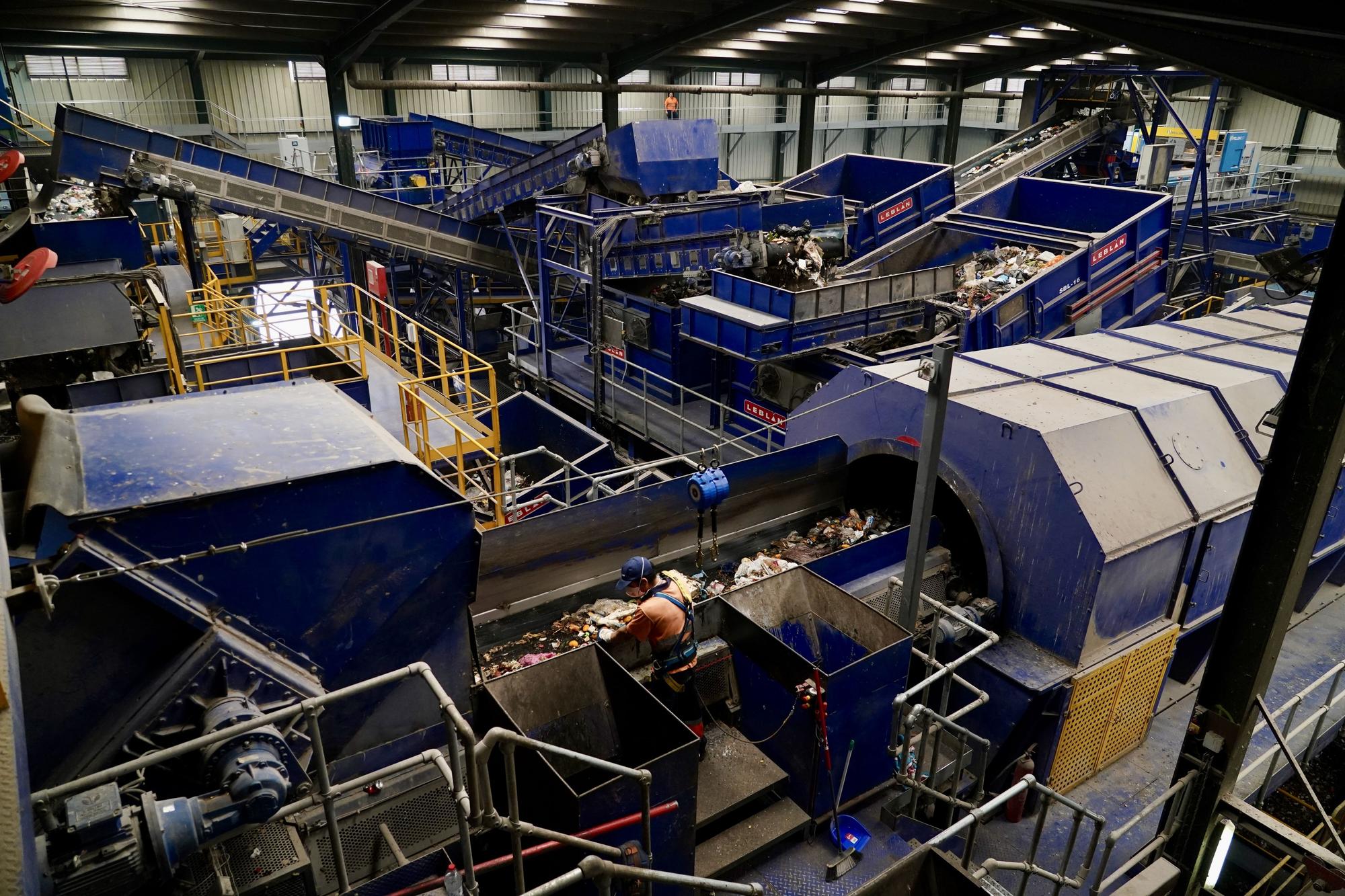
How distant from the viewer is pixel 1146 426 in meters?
5.82

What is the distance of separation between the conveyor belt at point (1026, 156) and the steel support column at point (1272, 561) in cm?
1118

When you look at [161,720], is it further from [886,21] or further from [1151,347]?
[886,21]

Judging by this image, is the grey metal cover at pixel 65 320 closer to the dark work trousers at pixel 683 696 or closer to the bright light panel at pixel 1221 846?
the dark work trousers at pixel 683 696

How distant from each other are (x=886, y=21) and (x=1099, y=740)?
18.6 meters

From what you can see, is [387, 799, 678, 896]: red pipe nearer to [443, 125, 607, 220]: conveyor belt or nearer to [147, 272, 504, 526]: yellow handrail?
[147, 272, 504, 526]: yellow handrail

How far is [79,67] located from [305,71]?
5468mm

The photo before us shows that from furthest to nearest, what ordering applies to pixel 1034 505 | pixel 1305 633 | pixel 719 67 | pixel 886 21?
pixel 719 67 → pixel 886 21 → pixel 1305 633 → pixel 1034 505

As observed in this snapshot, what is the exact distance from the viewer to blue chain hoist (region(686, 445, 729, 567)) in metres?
5.88

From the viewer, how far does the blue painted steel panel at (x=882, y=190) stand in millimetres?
12328

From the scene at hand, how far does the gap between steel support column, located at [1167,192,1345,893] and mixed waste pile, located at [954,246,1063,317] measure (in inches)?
261

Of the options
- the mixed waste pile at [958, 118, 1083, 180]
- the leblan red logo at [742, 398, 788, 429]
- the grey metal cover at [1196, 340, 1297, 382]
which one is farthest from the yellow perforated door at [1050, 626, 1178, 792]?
the mixed waste pile at [958, 118, 1083, 180]

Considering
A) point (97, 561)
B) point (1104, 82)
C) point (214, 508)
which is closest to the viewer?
point (97, 561)

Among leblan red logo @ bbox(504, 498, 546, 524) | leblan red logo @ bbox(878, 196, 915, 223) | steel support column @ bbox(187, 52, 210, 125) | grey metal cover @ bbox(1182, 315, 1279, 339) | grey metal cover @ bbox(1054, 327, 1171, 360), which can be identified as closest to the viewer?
grey metal cover @ bbox(1054, 327, 1171, 360)

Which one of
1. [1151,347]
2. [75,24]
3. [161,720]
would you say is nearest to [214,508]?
[161,720]
